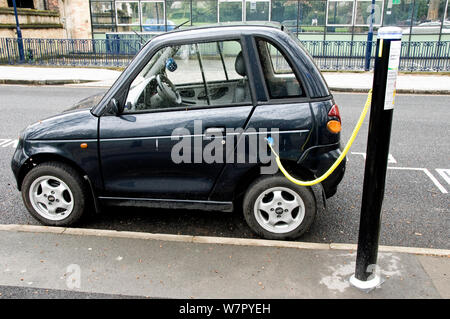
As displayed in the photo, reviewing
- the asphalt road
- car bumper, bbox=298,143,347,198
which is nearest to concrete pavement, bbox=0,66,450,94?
the asphalt road

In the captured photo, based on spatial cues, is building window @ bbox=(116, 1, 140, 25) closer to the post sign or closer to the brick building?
the brick building

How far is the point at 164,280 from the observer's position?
3.37 meters

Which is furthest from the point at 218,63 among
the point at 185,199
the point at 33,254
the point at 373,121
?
the point at 33,254

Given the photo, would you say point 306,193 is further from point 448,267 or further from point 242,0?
point 242,0

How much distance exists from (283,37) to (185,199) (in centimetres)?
177

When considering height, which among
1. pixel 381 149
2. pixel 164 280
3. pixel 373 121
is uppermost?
pixel 373 121

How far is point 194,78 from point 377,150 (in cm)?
204

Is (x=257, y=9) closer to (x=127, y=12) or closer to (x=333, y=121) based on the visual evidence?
(x=127, y=12)

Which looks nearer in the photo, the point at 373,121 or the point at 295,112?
the point at 373,121

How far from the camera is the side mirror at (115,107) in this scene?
3.91 metres

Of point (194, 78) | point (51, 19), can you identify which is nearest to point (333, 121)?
point (194, 78)

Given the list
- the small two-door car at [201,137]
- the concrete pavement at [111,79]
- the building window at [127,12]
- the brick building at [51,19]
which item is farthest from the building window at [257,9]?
the small two-door car at [201,137]

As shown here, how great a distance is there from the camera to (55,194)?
166 inches

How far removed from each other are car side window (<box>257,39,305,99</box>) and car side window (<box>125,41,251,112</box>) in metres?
0.20
